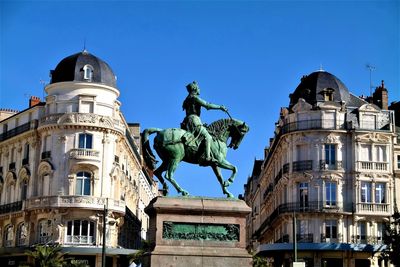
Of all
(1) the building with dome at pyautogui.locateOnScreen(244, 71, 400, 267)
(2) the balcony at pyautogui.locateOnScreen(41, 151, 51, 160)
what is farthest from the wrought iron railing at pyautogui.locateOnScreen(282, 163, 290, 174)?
(2) the balcony at pyautogui.locateOnScreen(41, 151, 51, 160)

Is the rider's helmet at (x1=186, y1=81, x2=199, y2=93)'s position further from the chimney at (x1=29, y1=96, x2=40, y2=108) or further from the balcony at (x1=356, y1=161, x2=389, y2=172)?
the chimney at (x1=29, y1=96, x2=40, y2=108)

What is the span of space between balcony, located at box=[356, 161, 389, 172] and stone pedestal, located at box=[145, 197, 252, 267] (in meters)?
35.8

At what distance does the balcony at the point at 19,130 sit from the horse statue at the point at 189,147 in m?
36.0

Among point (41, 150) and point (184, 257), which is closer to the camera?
point (184, 257)

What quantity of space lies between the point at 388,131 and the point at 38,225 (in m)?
27.6

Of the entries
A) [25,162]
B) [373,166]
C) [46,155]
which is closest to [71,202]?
[46,155]

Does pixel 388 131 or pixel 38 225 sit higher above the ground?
pixel 388 131

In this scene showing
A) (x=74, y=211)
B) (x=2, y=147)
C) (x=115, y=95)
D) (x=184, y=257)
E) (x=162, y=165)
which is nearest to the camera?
(x=184, y=257)

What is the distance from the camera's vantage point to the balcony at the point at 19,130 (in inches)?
2256

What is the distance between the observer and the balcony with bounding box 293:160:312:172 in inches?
2210

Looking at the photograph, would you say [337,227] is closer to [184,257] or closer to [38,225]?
[38,225]

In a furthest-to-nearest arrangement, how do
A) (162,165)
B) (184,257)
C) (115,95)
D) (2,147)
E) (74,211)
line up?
(2,147) → (115,95) → (74,211) → (162,165) → (184,257)

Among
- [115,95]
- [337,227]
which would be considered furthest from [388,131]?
[115,95]

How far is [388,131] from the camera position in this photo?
56719 mm
